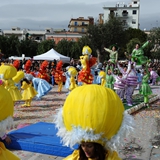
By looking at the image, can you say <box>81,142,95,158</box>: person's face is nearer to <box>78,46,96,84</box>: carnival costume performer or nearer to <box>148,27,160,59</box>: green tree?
<box>78,46,96,84</box>: carnival costume performer

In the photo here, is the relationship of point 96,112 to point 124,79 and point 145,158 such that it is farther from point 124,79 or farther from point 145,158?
point 124,79

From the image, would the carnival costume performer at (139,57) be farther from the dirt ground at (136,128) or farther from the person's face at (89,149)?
the person's face at (89,149)

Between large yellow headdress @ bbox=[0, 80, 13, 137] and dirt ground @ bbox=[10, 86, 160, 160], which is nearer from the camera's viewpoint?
large yellow headdress @ bbox=[0, 80, 13, 137]

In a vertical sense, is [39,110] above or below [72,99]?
below

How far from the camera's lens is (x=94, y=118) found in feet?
7.38

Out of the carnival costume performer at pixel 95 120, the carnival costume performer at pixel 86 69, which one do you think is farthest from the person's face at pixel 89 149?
the carnival costume performer at pixel 86 69

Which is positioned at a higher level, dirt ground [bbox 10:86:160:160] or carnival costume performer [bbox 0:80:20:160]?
carnival costume performer [bbox 0:80:20:160]

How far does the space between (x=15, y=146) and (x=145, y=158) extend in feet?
8.46

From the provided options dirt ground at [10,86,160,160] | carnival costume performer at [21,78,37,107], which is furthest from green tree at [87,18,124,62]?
carnival costume performer at [21,78,37,107]

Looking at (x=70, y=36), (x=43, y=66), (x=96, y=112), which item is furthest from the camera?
(x=70, y=36)

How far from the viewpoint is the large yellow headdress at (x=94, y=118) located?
7.41 feet

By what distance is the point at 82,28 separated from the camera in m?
90.1

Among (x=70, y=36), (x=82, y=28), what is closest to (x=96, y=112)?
A: (x=70, y=36)

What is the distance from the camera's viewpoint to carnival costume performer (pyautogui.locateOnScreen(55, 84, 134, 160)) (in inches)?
89.0
